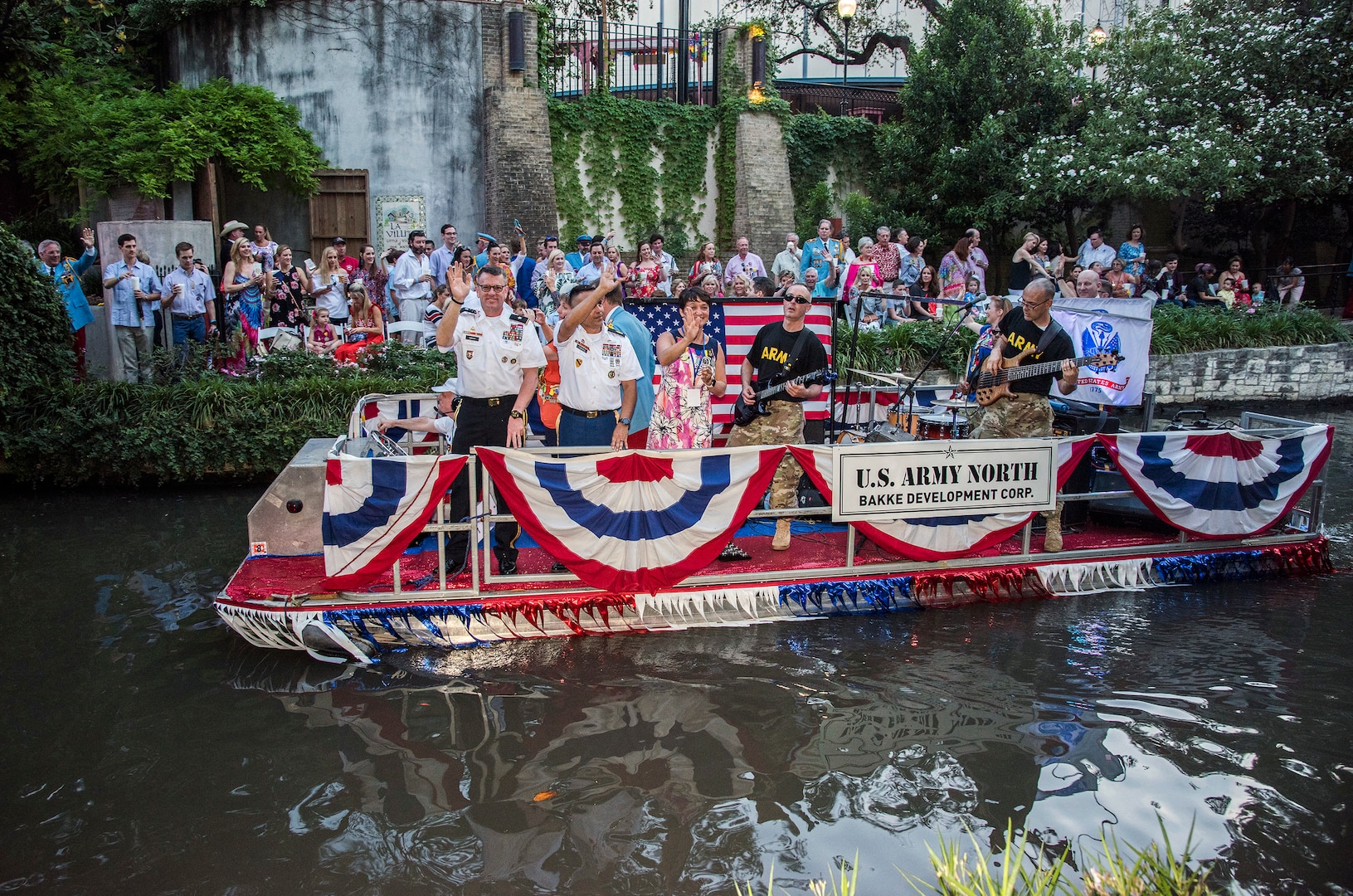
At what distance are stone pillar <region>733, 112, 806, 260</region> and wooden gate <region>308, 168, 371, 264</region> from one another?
7350 millimetres

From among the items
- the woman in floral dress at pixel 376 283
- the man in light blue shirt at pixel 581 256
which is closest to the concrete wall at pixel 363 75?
the woman in floral dress at pixel 376 283

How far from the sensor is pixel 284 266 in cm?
1316

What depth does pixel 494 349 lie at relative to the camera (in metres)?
6.91

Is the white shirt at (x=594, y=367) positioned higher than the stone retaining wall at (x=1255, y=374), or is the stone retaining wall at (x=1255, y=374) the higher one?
the white shirt at (x=594, y=367)

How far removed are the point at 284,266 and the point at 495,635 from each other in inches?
325

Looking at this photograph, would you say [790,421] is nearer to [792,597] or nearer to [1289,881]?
[792,597]

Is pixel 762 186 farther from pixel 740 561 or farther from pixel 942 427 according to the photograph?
pixel 740 561

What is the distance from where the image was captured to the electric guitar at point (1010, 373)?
25.5 feet

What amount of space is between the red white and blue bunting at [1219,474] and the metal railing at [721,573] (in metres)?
0.16

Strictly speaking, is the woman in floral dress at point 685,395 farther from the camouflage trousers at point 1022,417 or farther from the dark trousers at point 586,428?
the camouflage trousers at point 1022,417

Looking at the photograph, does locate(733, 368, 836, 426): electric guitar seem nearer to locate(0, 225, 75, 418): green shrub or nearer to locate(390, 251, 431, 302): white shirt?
locate(390, 251, 431, 302): white shirt

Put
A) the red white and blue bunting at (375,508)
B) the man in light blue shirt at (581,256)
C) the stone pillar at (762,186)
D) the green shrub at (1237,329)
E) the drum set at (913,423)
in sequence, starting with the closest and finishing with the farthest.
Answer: the red white and blue bunting at (375,508)
the drum set at (913,423)
the man in light blue shirt at (581,256)
the green shrub at (1237,329)
the stone pillar at (762,186)

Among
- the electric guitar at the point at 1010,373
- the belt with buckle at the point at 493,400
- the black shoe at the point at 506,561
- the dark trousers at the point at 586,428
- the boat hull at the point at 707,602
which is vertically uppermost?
the electric guitar at the point at 1010,373

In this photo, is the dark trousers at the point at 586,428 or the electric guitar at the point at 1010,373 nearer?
the dark trousers at the point at 586,428
